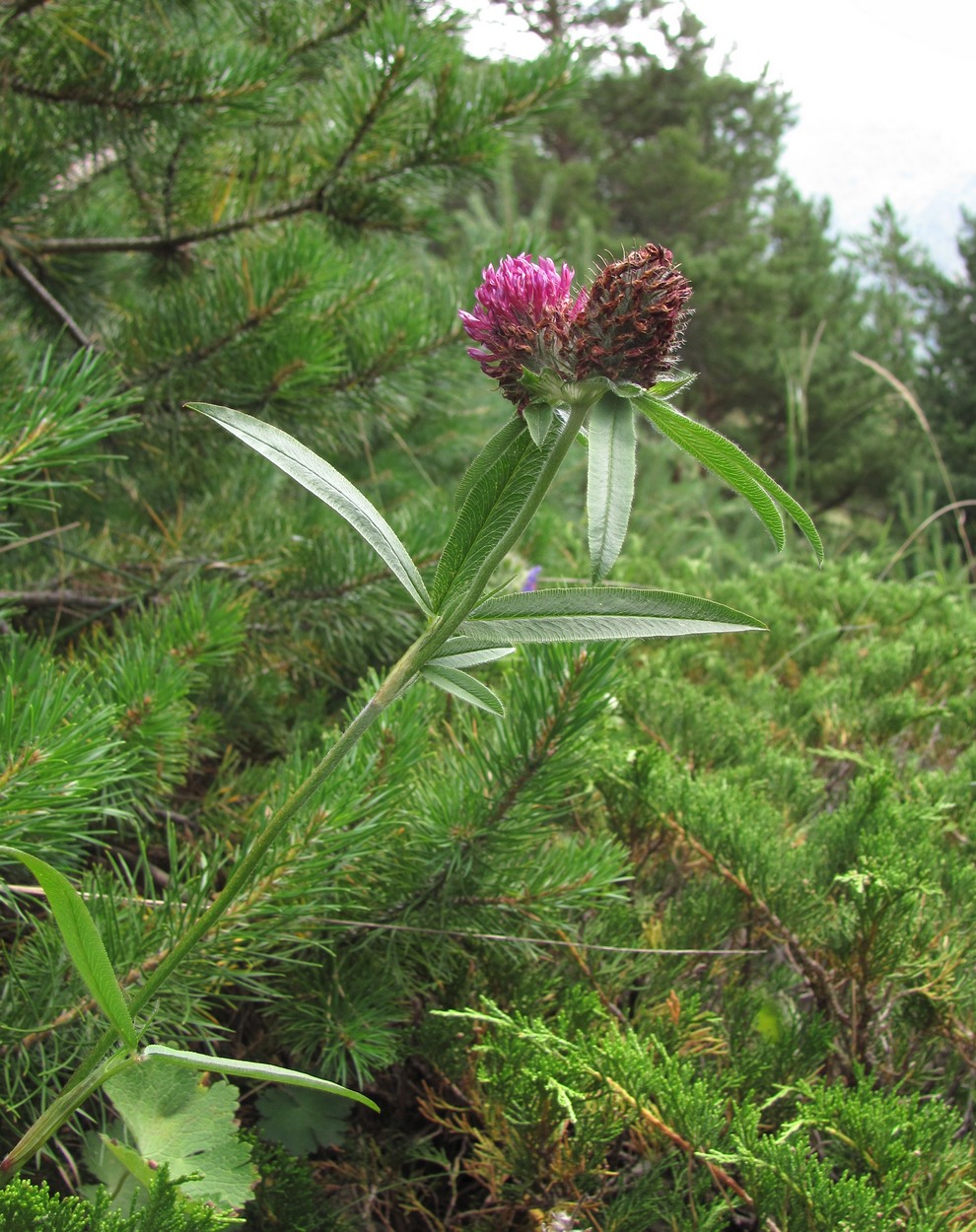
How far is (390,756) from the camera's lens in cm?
92

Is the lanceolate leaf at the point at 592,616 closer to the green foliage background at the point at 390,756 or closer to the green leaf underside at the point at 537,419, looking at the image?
the green leaf underside at the point at 537,419

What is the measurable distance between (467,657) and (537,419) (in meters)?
0.18

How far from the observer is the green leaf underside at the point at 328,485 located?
0.58 metres

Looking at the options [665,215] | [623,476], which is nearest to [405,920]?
[623,476]

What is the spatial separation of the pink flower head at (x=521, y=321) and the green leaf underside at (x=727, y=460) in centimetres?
7

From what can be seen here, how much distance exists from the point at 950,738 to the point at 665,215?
1544 centimetres

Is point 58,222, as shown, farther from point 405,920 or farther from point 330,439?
point 405,920

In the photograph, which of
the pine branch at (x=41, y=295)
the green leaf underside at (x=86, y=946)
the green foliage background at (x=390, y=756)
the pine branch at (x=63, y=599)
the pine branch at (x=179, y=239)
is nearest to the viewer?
the green leaf underside at (x=86, y=946)

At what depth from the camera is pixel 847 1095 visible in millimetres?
831

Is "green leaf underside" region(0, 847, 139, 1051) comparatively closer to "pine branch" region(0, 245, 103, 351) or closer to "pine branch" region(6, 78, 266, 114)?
"pine branch" region(0, 245, 103, 351)

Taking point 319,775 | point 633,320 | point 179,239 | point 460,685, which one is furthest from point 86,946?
point 179,239

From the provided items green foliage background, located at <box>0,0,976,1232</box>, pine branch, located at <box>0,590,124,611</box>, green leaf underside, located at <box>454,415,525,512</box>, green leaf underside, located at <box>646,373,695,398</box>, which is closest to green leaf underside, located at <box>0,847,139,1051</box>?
green foliage background, located at <box>0,0,976,1232</box>

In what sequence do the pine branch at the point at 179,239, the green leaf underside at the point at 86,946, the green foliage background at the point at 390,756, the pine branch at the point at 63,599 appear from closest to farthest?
the green leaf underside at the point at 86,946 → the green foliage background at the point at 390,756 → the pine branch at the point at 63,599 → the pine branch at the point at 179,239

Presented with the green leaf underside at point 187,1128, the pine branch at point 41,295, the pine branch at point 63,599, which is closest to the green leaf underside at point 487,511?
the green leaf underside at point 187,1128
